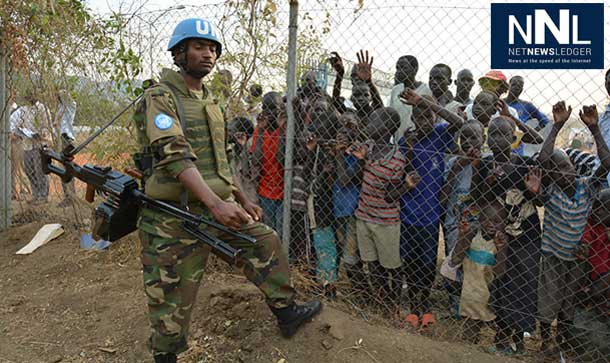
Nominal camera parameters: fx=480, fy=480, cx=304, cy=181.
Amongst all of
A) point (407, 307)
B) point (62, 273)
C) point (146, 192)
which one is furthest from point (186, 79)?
point (62, 273)

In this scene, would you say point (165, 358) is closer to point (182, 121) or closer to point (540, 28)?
point (182, 121)

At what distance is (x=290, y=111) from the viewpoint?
3.16m

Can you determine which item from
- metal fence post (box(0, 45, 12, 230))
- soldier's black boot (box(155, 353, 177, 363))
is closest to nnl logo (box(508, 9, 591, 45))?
soldier's black boot (box(155, 353, 177, 363))

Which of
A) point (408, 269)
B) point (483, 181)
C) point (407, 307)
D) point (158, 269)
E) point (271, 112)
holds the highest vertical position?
point (271, 112)

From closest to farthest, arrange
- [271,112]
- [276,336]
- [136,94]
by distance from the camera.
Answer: [276,336]
[271,112]
[136,94]

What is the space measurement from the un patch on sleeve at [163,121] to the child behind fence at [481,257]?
5.79 feet

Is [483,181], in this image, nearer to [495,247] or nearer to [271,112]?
[495,247]

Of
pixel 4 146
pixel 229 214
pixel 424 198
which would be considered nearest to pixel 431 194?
pixel 424 198

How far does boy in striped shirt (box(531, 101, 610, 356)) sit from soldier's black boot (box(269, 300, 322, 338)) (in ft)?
4.25

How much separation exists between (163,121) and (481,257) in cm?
191

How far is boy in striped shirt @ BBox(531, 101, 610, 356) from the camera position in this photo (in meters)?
2.58

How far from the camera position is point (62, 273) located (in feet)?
13.2

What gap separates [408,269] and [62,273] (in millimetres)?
2865

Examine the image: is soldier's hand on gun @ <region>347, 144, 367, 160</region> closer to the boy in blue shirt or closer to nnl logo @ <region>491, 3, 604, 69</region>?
the boy in blue shirt
